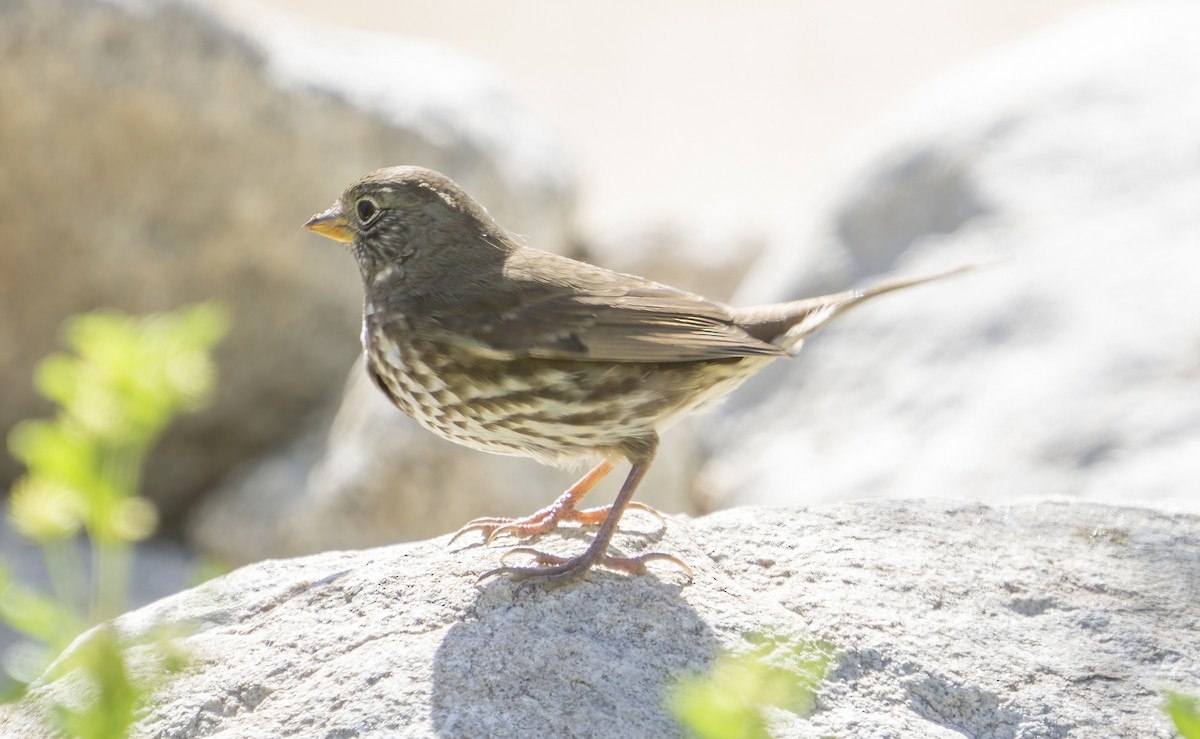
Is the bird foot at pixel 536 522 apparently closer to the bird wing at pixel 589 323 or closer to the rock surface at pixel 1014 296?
the bird wing at pixel 589 323

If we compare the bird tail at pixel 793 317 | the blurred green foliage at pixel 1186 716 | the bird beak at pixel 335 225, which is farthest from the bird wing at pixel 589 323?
the blurred green foliage at pixel 1186 716

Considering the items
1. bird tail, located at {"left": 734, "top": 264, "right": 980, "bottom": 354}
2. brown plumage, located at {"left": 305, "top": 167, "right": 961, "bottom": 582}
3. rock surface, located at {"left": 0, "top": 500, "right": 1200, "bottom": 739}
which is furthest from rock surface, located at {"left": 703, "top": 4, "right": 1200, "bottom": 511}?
brown plumage, located at {"left": 305, "top": 167, "right": 961, "bottom": 582}

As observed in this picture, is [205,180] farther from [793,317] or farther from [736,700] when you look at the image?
[736,700]

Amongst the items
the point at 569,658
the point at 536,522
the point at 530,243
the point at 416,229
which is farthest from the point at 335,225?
the point at 530,243

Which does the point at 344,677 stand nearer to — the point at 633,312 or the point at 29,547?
the point at 633,312

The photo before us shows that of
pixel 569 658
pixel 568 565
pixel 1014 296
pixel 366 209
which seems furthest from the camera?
pixel 1014 296
